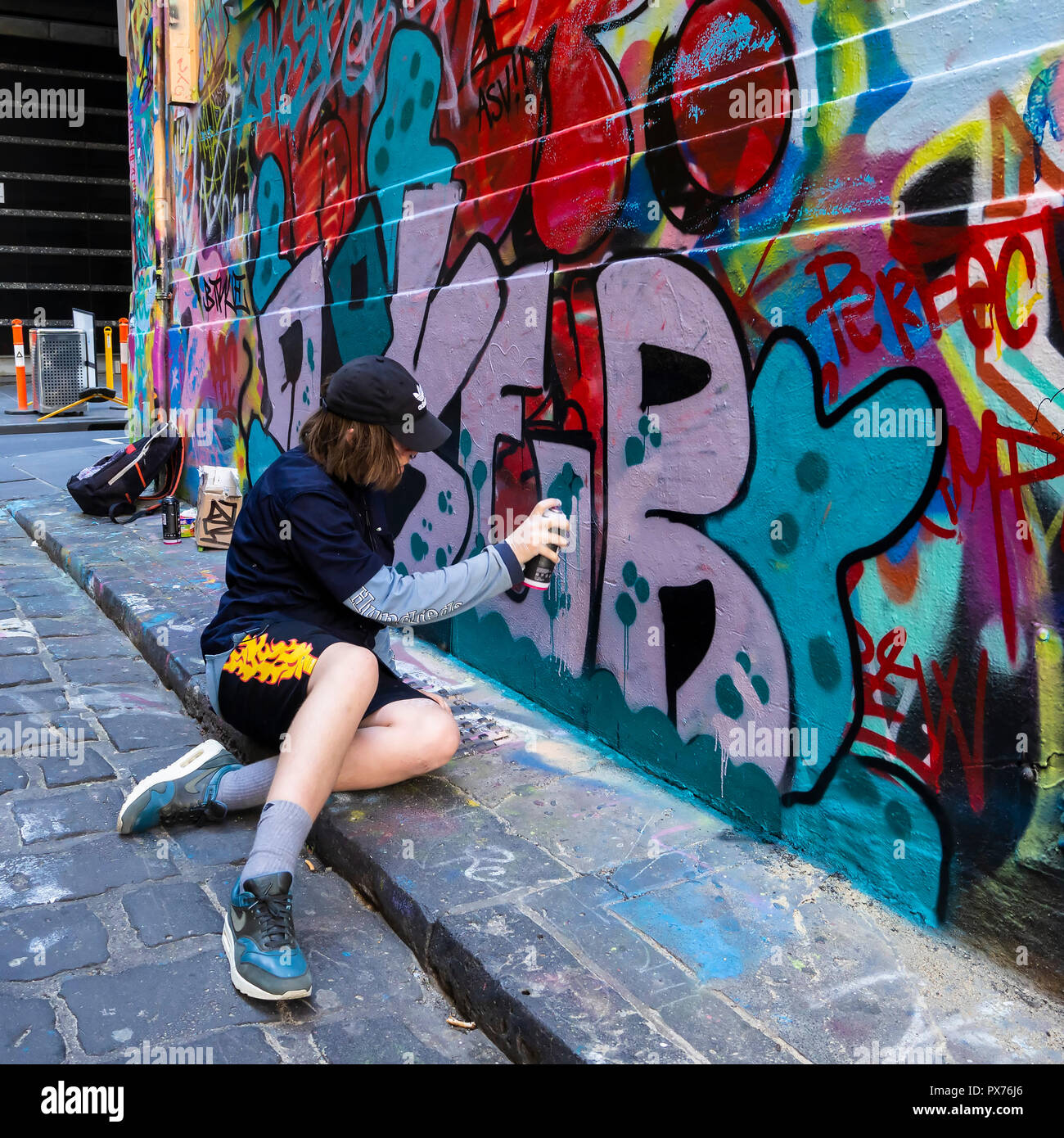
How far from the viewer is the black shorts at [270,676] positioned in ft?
9.43

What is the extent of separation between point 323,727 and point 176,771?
88cm

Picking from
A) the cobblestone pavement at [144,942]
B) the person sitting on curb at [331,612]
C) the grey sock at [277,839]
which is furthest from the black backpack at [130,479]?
the grey sock at [277,839]

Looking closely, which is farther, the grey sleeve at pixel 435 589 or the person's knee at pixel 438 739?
the person's knee at pixel 438 739

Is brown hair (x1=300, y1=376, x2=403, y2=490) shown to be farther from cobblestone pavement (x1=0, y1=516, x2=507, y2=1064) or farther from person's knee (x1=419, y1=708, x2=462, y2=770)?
cobblestone pavement (x1=0, y1=516, x2=507, y2=1064)

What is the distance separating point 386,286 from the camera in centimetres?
499

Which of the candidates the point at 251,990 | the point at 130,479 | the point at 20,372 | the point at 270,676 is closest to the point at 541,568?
the point at 270,676

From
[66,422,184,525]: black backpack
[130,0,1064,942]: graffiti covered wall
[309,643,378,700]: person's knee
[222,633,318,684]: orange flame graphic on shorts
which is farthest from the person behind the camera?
[66,422,184,525]: black backpack

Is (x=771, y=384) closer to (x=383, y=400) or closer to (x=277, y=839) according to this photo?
(x=383, y=400)

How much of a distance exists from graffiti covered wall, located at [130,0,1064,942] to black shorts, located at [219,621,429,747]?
106cm

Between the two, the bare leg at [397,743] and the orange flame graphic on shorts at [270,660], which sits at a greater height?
the orange flame graphic on shorts at [270,660]

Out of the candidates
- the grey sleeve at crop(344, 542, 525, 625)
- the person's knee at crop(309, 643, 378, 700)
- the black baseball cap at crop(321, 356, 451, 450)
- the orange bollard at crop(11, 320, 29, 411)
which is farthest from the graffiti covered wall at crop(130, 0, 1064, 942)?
the orange bollard at crop(11, 320, 29, 411)

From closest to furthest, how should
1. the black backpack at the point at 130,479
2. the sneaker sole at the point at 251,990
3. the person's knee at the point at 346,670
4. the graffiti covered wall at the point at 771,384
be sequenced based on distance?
1. the graffiti covered wall at the point at 771,384
2. the sneaker sole at the point at 251,990
3. the person's knee at the point at 346,670
4. the black backpack at the point at 130,479

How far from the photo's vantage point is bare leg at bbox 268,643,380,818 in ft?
8.48

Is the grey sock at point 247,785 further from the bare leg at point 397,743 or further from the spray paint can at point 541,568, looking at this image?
the spray paint can at point 541,568
